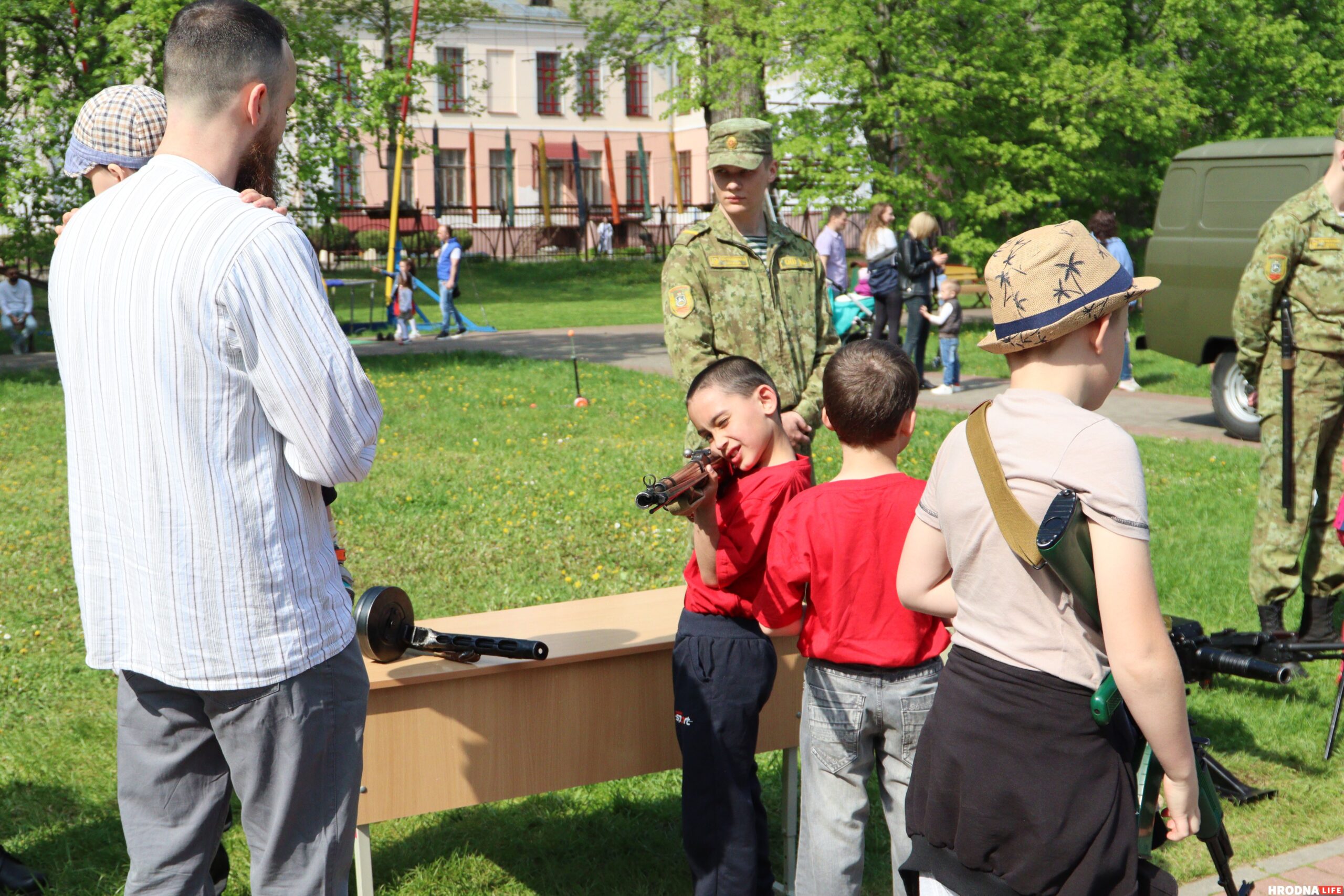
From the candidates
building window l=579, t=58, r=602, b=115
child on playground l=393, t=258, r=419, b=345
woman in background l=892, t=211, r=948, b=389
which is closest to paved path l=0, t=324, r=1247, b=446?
child on playground l=393, t=258, r=419, b=345

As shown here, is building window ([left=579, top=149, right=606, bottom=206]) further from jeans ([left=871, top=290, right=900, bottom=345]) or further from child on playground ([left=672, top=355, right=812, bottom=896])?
child on playground ([left=672, top=355, right=812, bottom=896])

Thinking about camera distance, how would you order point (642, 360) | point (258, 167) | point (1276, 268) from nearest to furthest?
1. point (258, 167)
2. point (1276, 268)
3. point (642, 360)

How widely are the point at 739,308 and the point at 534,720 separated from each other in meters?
1.63

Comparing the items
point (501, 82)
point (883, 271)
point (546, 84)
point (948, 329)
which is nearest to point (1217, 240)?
point (948, 329)

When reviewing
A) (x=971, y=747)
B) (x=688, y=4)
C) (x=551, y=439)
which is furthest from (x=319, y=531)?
(x=688, y=4)

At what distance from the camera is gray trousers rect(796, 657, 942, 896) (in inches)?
118

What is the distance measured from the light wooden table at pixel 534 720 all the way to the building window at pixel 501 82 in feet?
167

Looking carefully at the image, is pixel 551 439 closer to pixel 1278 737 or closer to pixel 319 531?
pixel 1278 737

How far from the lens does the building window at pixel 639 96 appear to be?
174 ft

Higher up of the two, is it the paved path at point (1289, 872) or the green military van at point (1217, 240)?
the green military van at point (1217, 240)

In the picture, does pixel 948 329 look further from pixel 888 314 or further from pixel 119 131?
pixel 119 131

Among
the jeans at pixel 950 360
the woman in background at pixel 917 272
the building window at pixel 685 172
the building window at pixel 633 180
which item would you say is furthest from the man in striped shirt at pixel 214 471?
the building window at pixel 633 180

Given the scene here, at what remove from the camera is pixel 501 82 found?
5181cm

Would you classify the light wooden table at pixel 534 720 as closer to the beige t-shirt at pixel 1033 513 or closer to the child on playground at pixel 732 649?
the child on playground at pixel 732 649
